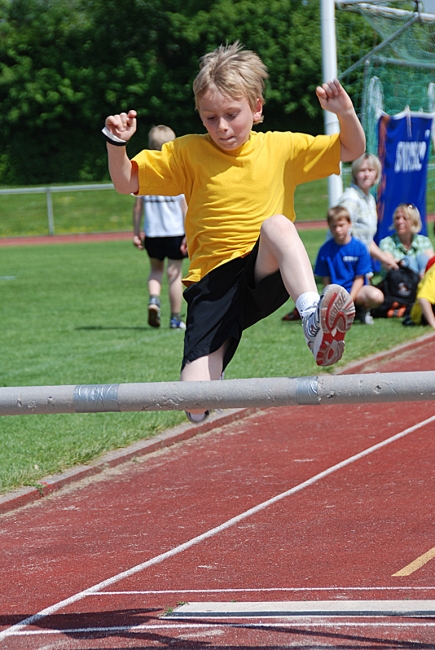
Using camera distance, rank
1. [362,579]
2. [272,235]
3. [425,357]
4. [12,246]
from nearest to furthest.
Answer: [272,235]
[362,579]
[425,357]
[12,246]

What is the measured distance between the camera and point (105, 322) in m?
12.5

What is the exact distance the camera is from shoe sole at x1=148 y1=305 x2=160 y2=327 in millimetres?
11336

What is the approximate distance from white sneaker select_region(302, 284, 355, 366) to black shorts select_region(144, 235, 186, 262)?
725 cm

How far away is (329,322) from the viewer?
149 inches

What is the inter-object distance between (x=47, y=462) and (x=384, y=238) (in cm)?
755

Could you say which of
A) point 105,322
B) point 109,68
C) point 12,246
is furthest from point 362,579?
point 109,68

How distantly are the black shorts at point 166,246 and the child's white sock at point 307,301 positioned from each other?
7.16 m

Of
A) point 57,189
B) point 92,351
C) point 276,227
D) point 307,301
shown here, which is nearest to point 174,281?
point 92,351

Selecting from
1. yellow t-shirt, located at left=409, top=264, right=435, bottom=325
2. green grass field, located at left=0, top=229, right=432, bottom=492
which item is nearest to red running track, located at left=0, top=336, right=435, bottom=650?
green grass field, located at left=0, top=229, right=432, bottom=492

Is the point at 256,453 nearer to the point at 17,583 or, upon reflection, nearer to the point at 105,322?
the point at 17,583

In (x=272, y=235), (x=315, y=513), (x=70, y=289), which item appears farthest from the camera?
(x=70, y=289)

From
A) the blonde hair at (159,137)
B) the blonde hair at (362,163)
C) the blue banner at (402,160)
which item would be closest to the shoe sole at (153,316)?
the blonde hair at (159,137)

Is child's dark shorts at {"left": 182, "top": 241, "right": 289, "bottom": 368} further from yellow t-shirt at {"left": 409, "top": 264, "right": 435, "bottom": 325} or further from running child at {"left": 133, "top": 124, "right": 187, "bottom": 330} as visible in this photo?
yellow t-shirt at {"left": 409, "top": 264, "right": 435, "bottom": 325}

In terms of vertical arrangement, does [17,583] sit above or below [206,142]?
below
